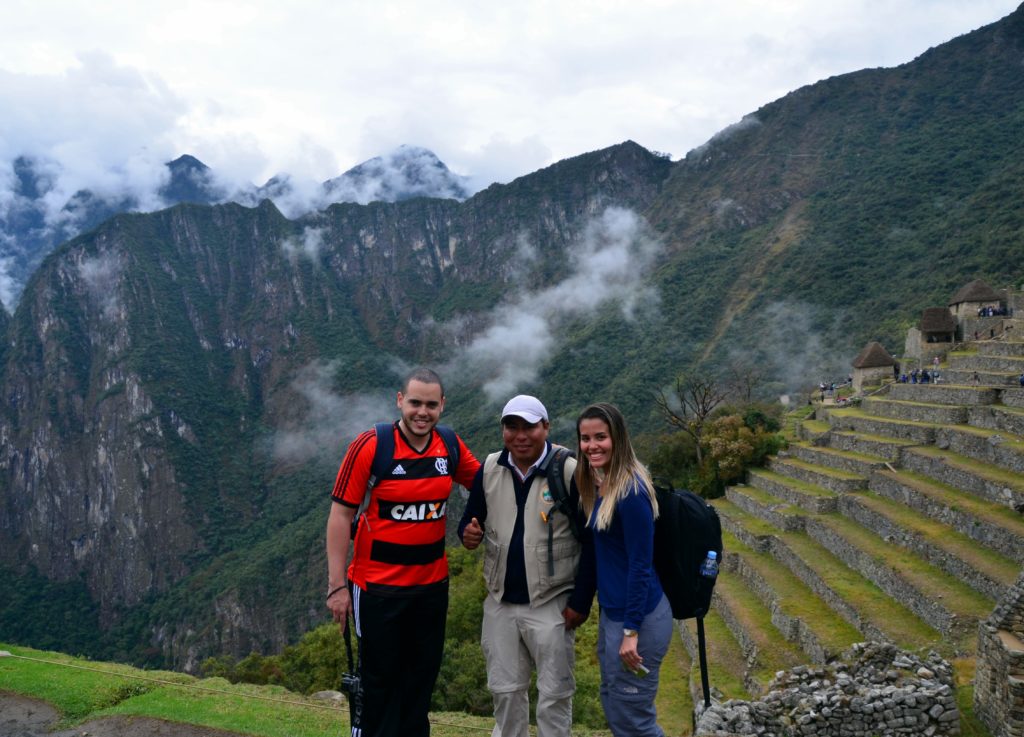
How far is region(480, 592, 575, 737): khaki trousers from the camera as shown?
12.6ft

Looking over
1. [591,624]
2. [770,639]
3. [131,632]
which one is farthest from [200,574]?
[770,639]

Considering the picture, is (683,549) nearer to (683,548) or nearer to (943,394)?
(683,548)

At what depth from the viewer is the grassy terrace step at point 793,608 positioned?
428 inches

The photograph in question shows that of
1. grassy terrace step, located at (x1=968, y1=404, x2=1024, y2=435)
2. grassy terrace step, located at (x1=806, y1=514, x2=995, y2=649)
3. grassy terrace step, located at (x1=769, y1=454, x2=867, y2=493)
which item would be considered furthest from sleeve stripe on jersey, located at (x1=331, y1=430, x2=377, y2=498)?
grassy terrace step, located at (x1=769, y1=454, x2=867, y2=493)

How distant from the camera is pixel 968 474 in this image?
40.7ft

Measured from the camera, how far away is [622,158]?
496ft

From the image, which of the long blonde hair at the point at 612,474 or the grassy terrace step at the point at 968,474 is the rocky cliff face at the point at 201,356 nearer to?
the grassy terrace step at the point at 968,474

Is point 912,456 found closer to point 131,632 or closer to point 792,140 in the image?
point 131,632

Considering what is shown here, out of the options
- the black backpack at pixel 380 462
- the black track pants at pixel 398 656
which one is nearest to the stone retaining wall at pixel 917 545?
the black track pants at pixel 398 656

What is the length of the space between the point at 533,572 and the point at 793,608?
35.0ft

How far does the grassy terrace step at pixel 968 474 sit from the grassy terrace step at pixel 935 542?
3.09 feet

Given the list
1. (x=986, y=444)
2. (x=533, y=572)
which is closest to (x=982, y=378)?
(x=986, y=444)

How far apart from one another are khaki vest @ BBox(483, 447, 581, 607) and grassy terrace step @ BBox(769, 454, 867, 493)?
14260mm

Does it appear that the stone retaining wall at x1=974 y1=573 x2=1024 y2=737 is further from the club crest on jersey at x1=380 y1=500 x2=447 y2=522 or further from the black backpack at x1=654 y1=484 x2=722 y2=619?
the club crest on jersey at x1=380 y1=500 x2=447 y2=522
